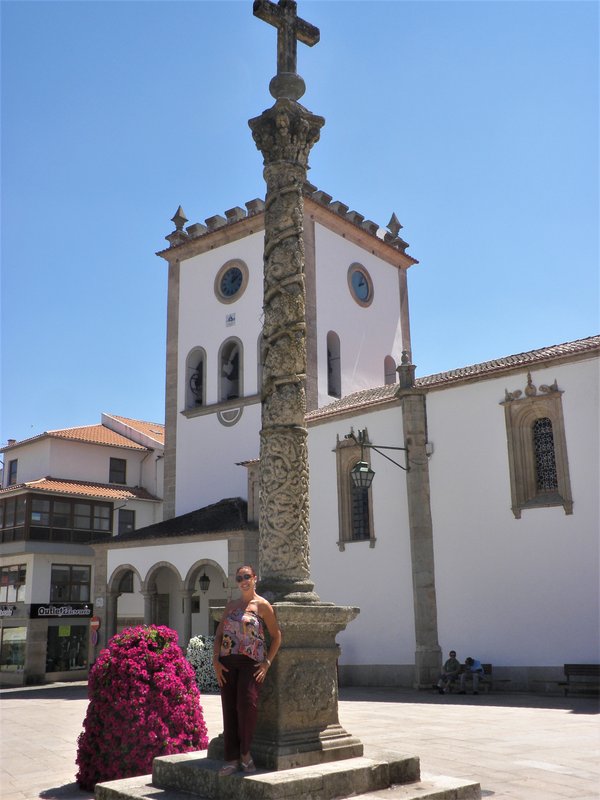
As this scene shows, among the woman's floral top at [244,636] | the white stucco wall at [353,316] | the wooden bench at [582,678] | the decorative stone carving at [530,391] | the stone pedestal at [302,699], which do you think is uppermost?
the white stucco wall at [353,316]

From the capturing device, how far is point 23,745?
1120cm

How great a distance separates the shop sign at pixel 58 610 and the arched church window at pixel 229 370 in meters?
10.7

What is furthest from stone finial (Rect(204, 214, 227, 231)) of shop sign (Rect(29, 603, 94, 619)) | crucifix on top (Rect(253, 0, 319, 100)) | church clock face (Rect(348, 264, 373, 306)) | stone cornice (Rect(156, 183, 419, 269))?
crucifix on top (Rect(253, 0, 319, 100))

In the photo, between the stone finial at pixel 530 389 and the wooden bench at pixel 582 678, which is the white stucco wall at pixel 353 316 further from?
the wooden bench at pixel 582 678

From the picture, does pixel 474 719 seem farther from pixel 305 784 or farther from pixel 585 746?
pixel 305 784

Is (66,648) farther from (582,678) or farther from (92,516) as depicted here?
(582,678)

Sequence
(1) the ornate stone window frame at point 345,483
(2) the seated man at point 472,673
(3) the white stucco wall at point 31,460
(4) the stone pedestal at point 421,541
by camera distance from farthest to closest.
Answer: (3) the white stucco wall at point 31,460 → (1) the ornate stone window frame at point 345,483 → (4) the stone pedestal at point 421,541 → (2) the seated man at point 472,673

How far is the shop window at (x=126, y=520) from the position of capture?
35.6m

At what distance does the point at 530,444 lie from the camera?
685 inches

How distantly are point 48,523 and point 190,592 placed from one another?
11159 mm

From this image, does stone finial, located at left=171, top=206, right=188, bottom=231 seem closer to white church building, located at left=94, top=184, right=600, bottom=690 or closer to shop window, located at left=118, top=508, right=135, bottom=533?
white church building, located at left=94, top=184, right=600, bottom=690

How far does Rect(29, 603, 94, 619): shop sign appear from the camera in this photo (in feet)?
105

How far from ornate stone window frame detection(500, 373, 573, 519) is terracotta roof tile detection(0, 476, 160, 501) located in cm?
2160

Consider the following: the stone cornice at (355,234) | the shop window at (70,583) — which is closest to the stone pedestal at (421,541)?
the stone cornice at (355,234)
